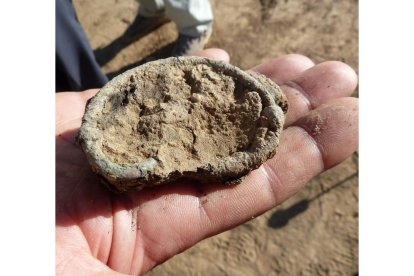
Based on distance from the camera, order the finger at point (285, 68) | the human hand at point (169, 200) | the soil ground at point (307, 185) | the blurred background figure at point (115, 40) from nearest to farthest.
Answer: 1. the human hand at point (169, 200)
2. the finger at point (285, 68)
3. the blurred background figure at point (115, 40)
4. the soil ground at point (307, 185)

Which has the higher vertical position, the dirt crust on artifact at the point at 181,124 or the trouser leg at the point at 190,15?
the dirt crust on artifact at the point at 181,124

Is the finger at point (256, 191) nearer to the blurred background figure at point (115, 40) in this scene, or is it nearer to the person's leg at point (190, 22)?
the blurred background figure at point (115, 40)

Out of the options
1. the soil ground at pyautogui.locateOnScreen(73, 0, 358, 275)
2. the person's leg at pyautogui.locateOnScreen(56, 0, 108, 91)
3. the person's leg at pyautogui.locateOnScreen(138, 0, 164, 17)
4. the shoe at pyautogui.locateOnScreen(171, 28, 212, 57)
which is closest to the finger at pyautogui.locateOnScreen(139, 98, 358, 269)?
the soil ground at pyautogui.locateOnScreen(73, 0, 358, 275)

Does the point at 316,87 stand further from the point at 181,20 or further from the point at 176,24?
the point at 176,24

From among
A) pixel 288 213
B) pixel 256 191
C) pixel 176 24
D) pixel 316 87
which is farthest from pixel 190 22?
pixel 256 191

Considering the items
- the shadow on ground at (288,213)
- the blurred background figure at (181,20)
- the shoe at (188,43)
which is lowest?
the shadow on ground at (288,213)

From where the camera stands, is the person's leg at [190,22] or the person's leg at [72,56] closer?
the person's leg at [72,56]

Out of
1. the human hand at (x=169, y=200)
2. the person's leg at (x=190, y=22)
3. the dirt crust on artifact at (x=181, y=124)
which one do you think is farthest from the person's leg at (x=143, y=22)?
the dirt crust on artifact at (x=181, y=124)

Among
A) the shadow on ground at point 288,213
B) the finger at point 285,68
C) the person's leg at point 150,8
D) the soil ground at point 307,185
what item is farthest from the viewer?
the person's leg at point 150,8
